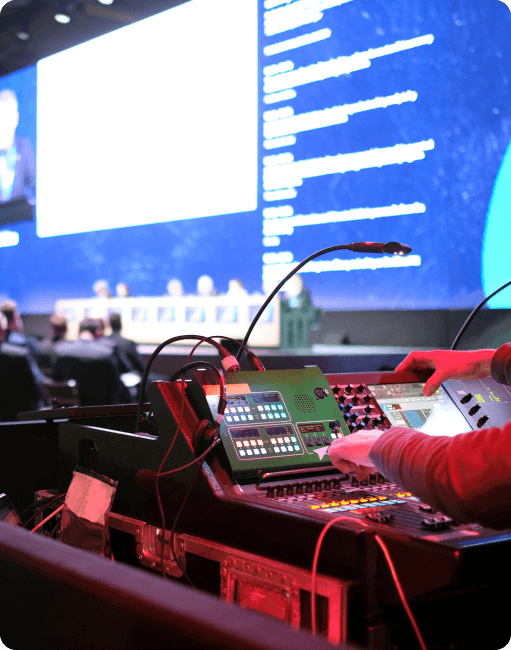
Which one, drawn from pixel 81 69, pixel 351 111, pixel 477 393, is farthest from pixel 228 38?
pixel 477 393

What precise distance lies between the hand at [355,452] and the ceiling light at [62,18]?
5961 millimetres

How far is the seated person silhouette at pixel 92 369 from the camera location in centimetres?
442

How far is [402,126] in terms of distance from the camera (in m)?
3.56

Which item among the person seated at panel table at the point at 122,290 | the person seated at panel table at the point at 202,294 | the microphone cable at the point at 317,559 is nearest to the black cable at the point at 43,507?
the microphone cable at the point at 317,559

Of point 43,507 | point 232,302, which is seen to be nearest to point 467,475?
point 43,507

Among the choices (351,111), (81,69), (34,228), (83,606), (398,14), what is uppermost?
(81,69)

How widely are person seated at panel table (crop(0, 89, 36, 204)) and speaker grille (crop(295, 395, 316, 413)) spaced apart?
18.6 ft

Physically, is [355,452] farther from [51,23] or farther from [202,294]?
[51,23]

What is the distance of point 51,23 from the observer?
5957mm

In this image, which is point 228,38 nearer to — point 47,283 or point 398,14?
point 398,14

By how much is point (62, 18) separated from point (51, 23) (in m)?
0.19

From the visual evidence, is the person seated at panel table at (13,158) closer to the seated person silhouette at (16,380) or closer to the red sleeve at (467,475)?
the seated person silhouette at (16,380)

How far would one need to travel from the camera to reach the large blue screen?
11.0ft

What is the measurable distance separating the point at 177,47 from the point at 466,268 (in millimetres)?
2785
